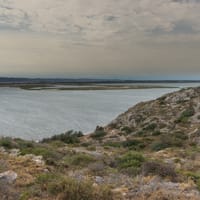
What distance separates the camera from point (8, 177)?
743 cm

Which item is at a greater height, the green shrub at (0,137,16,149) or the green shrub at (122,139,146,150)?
the green shrub at (0,137,16,149)

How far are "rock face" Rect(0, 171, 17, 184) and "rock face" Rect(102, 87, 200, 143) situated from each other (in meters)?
14.0

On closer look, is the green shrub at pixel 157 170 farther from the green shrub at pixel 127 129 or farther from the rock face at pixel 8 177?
the green shrub at pixel 127 129

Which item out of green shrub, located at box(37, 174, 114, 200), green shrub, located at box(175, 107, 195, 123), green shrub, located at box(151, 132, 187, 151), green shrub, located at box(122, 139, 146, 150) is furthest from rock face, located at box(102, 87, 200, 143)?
green shrub, located at box(37, 174, 114, 200)

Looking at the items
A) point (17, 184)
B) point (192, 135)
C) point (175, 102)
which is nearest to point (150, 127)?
point (192, 135)

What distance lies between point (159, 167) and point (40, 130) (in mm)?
28266

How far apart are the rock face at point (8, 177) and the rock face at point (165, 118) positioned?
46.1 ft

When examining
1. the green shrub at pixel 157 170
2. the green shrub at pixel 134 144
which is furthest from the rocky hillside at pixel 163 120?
the green shrub at pixel 157 170

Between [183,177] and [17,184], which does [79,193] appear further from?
[183,177]

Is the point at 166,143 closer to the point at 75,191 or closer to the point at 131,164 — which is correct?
the point at 131,164

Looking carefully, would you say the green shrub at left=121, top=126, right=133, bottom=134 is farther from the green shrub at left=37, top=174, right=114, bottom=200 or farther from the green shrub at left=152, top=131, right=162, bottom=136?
the green shrub at left=37, top=174, right=114, bottom=200

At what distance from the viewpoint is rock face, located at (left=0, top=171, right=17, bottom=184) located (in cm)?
723

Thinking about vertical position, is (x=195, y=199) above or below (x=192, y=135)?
above

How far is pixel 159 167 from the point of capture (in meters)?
8.57
